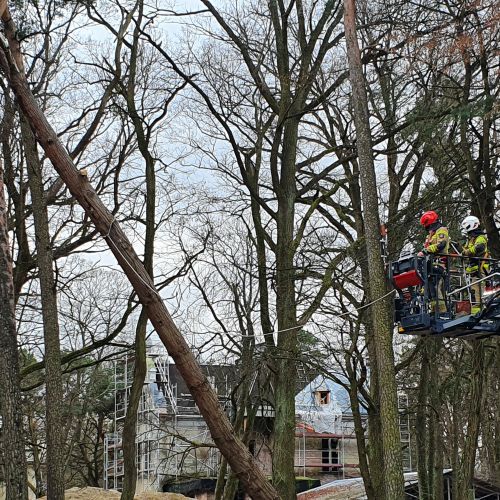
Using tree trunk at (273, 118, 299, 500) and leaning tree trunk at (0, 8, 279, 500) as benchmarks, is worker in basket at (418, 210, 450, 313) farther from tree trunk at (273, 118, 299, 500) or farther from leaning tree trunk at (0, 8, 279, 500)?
tree trunk at (273, 118, 299, 500)

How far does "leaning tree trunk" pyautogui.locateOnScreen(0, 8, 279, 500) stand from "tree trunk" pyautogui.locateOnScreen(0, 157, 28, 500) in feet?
18.8

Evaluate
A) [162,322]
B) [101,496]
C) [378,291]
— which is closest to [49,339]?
[378,291]

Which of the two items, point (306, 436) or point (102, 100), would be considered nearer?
point (102, 100)

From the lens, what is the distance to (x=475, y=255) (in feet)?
42.4

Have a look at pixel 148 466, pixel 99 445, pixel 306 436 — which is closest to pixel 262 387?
pixel 148 466

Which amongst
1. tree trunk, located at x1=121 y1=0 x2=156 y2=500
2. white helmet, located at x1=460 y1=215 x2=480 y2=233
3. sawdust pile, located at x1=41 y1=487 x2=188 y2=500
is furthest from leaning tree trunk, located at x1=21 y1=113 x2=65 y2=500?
sawdust pile, located at x1=41 y1=487 x2=188 y2=500

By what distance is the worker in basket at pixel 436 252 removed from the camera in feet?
42.1

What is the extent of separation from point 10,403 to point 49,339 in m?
1.85

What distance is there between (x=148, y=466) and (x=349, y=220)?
69.6ft

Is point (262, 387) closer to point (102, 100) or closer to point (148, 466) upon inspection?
point (102, 100)

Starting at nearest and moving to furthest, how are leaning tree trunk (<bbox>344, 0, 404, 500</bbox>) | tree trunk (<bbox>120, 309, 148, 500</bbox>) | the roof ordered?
leaning tree trunk (<bbox>344, 0, 404, 500</bbox>)
tree trunk (<bbox>120, 309, 148, 500</bbox>)
the roof

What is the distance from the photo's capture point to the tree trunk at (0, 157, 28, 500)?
1430 centimetres

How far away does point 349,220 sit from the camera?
966 inches

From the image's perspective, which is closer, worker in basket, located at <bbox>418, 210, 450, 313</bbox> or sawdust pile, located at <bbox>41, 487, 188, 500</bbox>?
worker in basket, located at <bbox>418, 210, 450, 313</bbox>
